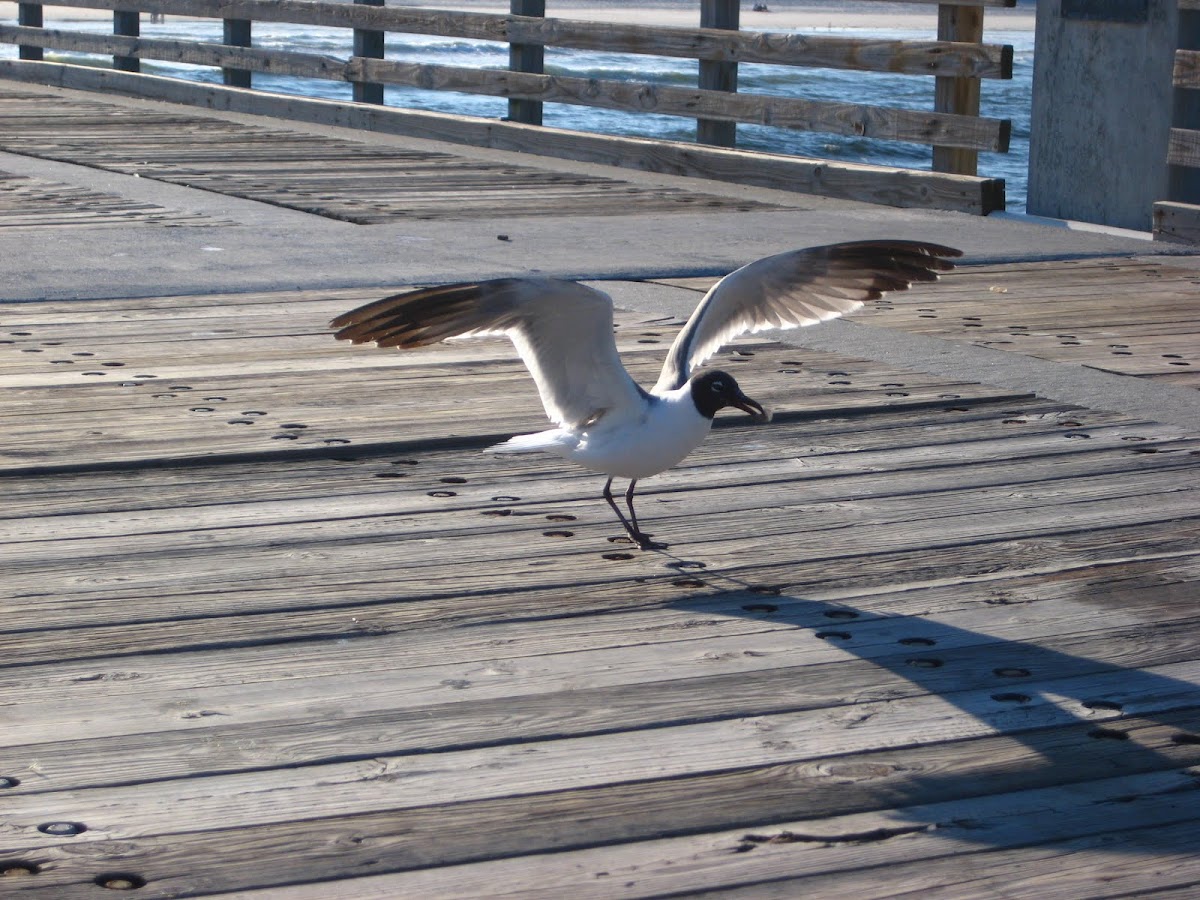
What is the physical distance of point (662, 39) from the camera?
38.3 feet

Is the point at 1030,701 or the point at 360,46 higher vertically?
the point at 360,46

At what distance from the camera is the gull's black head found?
4008mm

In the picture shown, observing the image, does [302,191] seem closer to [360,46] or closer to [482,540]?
[360,46]

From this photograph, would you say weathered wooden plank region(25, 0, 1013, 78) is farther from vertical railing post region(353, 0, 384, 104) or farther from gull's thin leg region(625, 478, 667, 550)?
gull's thin leg region(625, 478, 667, 550)

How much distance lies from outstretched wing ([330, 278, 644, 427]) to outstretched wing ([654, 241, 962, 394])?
0.18 meters

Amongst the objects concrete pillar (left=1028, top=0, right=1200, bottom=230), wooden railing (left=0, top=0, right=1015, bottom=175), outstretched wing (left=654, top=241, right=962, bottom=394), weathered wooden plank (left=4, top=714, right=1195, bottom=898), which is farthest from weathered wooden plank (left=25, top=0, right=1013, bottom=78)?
weathered wooden plank (left=4, top=714, right=1195, bottom=898)

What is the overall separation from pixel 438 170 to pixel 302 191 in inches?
57.1

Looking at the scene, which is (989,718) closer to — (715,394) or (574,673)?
(574,673)

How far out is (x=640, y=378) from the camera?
226 inches

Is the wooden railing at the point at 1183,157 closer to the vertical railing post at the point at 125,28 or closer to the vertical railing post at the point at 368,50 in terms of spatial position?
the vertical railing post at the point at 368,50

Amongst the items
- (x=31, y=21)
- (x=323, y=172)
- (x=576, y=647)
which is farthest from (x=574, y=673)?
(x=31, y=21)

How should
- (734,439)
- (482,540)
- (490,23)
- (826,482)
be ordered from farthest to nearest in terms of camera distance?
(490,23) → (734,439) → (826,482) → (482,540)

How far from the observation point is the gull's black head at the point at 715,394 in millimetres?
4008

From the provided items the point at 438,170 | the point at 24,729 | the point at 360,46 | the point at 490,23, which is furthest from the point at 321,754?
the point at 360,46
